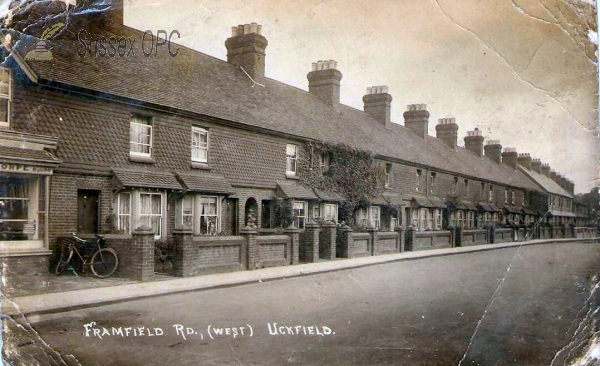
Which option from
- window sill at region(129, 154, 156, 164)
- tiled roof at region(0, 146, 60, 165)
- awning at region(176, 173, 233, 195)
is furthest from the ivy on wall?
tiled roof at region(0, 146, 60, 165)

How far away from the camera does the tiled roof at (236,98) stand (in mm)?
9523

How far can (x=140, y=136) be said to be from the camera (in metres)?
12.3

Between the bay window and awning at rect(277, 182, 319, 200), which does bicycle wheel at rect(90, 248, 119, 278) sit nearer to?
the bay window

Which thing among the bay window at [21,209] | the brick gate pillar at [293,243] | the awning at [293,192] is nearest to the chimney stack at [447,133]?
the awning at [293,192]

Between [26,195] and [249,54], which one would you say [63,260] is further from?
[249,54]

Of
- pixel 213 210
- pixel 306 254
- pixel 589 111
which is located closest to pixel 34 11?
pixel 589 111

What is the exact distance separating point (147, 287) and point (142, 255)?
1.27m

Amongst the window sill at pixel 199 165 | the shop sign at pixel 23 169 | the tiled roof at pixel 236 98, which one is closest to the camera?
the shop sign at pixel 23 169

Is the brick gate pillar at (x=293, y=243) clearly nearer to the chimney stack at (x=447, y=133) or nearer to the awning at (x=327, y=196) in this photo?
the awning at (x=327, y=196)

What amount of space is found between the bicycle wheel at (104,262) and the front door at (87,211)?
2.95ft

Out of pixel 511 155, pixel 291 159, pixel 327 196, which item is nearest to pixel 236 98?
pixel 291 159

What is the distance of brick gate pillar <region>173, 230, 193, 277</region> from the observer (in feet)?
37.7

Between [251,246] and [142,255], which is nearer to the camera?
[142,255]

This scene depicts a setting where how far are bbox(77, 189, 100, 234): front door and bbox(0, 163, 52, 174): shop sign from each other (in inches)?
78.1
